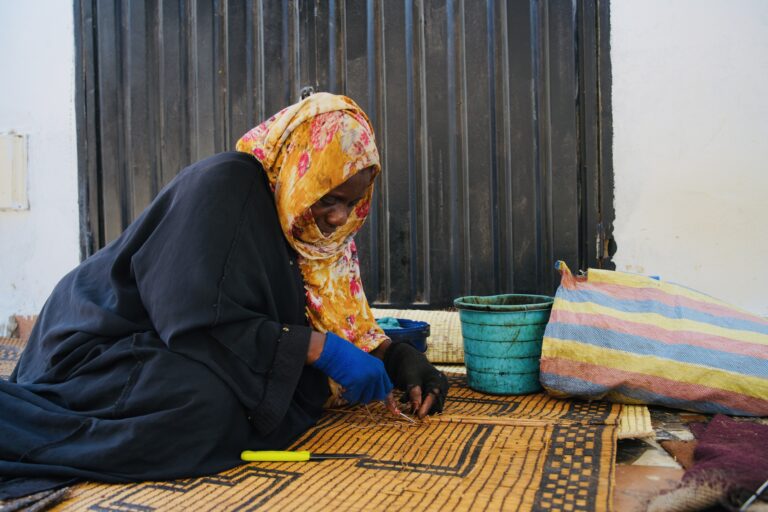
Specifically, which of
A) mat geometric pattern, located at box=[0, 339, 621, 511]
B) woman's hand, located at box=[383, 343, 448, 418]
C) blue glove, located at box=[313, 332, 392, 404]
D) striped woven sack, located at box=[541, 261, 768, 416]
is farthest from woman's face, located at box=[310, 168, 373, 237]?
striped woven sack, located at box=[541, 261, 768, 416]

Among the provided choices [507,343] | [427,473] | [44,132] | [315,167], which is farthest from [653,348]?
[44,132]

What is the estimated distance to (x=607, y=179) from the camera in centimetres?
Answer: 333

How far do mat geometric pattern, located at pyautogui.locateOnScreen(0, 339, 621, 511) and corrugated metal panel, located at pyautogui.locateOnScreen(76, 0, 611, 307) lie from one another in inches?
54.8

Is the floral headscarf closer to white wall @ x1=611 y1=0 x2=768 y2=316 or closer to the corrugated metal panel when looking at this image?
the corrugated metal panel

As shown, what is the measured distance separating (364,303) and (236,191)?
771 millimetres

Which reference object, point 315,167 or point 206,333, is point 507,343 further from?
point 206,333

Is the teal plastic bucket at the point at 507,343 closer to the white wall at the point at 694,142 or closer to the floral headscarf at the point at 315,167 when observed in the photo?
the floral headscarf at the point at 315,167

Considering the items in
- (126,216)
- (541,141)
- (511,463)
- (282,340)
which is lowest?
(511,463)

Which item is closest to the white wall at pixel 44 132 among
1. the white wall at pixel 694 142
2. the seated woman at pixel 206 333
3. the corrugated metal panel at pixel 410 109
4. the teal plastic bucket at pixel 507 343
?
the corrugated metal panel at pixel 410 109

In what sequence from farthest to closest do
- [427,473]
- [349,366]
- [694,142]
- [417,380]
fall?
[694,142] < [417,380] < [349,366] < [427,473]

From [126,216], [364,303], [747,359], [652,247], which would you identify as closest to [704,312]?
[747,359]

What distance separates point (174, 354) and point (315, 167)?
2.30 ft

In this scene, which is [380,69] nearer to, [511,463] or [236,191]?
[236,191]

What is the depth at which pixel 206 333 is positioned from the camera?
1.81 m
